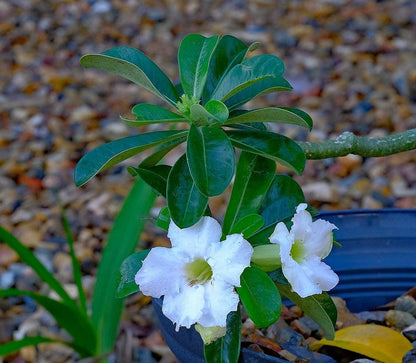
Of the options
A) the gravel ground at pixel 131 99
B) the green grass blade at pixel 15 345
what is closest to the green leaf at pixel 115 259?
the green grass blade at pixel 15 345

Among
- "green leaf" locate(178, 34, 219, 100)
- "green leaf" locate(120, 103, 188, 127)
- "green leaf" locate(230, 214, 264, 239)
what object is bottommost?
"green leaf" locate(230, 214, 264, 239)

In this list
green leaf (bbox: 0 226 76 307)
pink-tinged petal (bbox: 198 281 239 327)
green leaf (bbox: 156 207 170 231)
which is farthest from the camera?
green leaf (bbox: 0 226 76 307)

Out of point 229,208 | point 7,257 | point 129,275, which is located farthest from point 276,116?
point 7,257

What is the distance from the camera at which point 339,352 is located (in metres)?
0.95

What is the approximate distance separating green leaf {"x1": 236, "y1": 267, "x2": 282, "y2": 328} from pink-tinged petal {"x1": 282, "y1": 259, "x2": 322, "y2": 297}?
0.03 meters

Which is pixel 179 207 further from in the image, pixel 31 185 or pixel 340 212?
pixel 31 185

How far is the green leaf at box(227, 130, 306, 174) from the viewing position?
0.74 meters

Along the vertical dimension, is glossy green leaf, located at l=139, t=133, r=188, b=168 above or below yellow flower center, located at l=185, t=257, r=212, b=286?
above

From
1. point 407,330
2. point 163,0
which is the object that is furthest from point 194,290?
point 163,0

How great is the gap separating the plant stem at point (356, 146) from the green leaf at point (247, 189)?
87mm

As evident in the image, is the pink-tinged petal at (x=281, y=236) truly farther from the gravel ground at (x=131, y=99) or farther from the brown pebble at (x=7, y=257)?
the brown pebble at (x=7, y=257)

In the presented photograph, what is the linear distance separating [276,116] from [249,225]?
13 cm

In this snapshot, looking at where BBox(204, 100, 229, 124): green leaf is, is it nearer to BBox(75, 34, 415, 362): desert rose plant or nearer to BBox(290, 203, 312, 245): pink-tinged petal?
BBox(75, 34, 415, 362): desert rose plant

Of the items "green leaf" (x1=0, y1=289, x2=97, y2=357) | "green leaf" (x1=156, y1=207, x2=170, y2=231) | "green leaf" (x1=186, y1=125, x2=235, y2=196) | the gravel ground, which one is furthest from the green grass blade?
"green leaf" (x1=186, y1=125, x2=235, y2=196)
